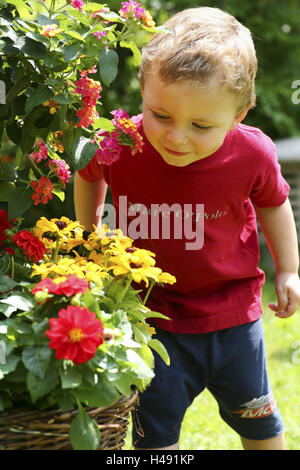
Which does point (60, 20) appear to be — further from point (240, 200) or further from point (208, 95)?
point (240, 200)

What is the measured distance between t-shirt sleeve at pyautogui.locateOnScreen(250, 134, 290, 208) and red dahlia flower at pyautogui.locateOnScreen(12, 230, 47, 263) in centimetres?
60

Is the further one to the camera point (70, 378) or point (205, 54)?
point (205, 54)

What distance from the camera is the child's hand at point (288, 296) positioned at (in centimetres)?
170

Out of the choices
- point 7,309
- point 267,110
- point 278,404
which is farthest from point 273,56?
point 7,309

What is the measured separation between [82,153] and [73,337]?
0.43m

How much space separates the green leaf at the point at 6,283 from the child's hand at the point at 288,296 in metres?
0.73

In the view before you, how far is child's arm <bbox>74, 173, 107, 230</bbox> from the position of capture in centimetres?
178

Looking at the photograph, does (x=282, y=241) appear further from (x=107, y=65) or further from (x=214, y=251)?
(x=107, y=65)

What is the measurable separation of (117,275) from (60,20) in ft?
1.70

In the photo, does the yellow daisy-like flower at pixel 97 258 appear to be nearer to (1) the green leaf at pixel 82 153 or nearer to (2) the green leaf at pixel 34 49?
(1) the green leaf at pixel 82 153

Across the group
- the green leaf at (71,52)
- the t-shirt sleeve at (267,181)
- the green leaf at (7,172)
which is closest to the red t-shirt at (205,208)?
the t-shirt sleeve at (267,181)

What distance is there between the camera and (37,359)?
1.11 metres

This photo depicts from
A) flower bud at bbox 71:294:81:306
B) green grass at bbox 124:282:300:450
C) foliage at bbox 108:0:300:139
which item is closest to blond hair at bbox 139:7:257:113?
flower bud at bbox 71:294:81:306
